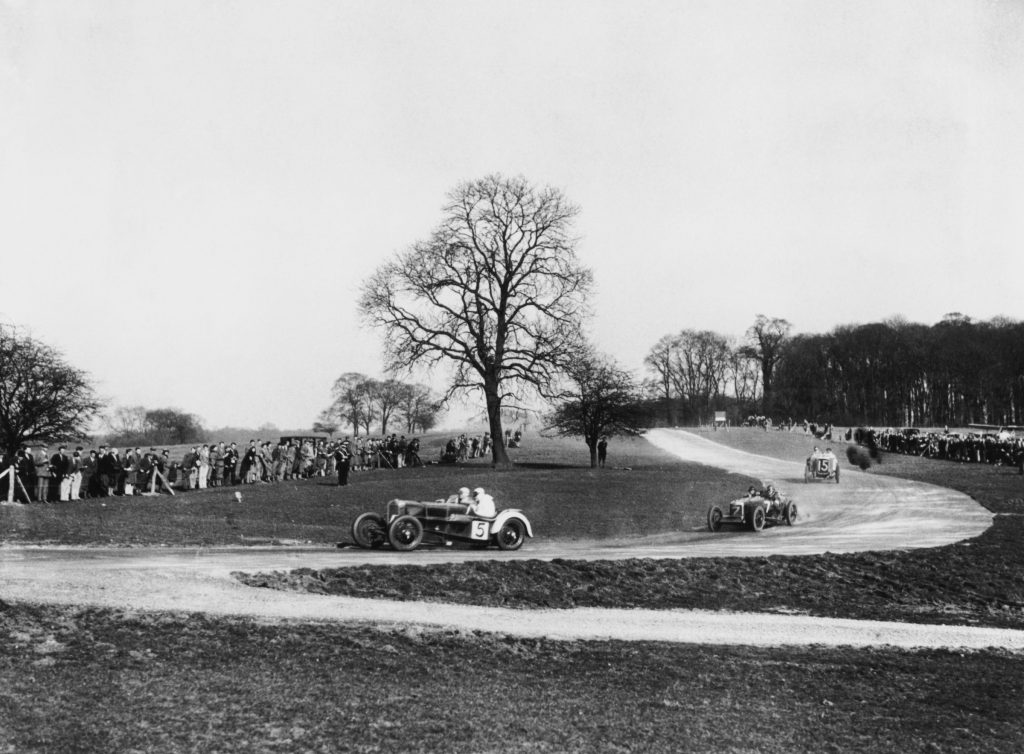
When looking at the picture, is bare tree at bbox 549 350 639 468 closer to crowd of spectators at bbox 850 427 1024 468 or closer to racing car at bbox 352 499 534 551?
crowd of spectators at bbox 850 427 1024 468

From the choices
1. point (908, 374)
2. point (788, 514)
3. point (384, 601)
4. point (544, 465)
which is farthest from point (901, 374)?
point (384, 601)

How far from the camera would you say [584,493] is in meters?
36.2

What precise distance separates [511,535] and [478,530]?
2.89 feet

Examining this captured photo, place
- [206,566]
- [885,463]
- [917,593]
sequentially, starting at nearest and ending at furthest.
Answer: [206,566] < [917,593] < [885,463]

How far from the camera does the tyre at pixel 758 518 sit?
27109 millimetres

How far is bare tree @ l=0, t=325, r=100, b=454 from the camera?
129ft

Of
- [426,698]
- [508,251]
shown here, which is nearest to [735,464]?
[508,251]

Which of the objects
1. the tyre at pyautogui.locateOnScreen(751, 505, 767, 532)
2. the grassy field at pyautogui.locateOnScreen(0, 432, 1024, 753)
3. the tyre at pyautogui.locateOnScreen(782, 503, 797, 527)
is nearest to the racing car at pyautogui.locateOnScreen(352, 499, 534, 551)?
the grassy field at pyautogui.locateOnScreen(0, 432, 1024, 753)

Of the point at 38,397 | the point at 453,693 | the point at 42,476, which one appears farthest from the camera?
the point at 38,397

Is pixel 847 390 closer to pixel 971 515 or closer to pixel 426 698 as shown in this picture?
pixel 971 515

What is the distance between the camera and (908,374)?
10738cm

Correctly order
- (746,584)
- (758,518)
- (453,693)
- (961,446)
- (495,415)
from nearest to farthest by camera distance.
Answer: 1. (453,693)
2. (746,584)
3. (758,518)
4. (495,415)
5. (961,446)

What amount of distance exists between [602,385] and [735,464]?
11.6m

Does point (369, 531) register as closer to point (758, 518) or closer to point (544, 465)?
point (758, 518)
